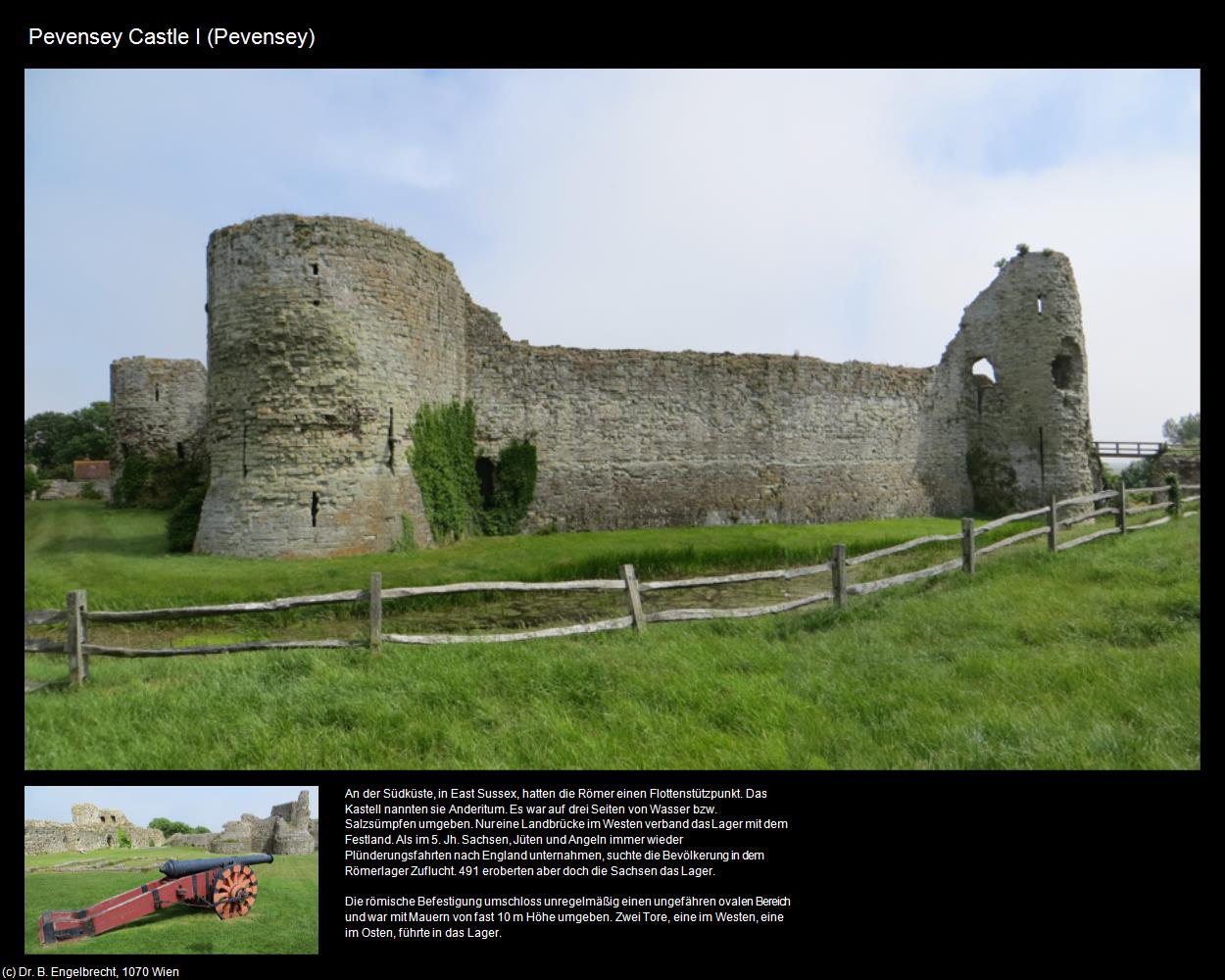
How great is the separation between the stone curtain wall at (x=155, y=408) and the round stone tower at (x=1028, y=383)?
91.7 feet

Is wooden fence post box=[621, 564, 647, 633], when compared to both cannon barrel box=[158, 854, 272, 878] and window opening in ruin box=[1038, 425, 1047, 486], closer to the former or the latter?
cannon barrel box=[158, 854, 272, 878]

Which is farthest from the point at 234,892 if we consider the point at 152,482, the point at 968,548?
the point at 152,482

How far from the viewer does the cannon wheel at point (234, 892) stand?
161 inches

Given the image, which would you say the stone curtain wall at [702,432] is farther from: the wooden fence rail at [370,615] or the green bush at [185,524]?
the wooden fence rail at [370,615]

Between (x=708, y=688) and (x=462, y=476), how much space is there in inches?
528

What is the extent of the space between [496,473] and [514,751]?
617 inches

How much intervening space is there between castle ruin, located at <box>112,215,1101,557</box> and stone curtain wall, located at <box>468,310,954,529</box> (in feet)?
0.20

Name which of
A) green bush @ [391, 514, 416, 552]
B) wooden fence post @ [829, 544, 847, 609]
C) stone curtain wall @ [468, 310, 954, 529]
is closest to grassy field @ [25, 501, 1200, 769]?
wooden fence post @ [829, 544, 847, 609]

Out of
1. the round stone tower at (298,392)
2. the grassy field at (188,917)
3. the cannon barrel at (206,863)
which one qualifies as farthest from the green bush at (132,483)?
the cannon barrel at (206,863)

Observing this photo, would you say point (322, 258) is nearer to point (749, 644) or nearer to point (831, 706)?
point (749, 644)

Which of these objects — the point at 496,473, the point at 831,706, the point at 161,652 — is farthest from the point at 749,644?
the point at 496,473

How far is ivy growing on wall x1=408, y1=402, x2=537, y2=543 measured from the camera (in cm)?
1647

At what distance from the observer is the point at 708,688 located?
20.0 ft

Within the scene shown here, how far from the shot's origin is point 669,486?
73.4 feet
